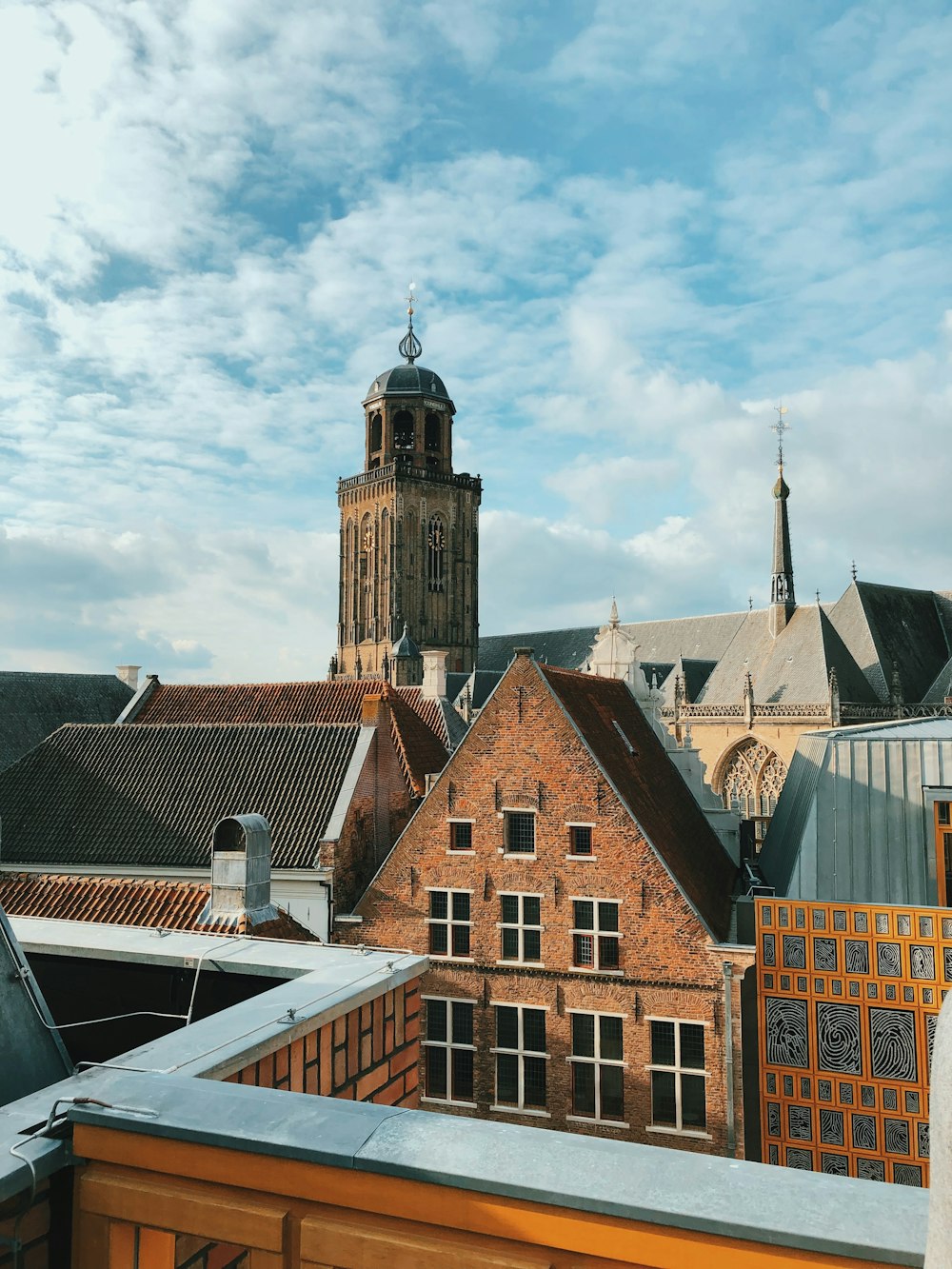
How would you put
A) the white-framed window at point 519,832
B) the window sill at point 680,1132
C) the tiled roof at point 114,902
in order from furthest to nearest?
1. the white-framed window at point 519,832
2. the window sill at point 680,1132
3. the tiled roof at point 114,902

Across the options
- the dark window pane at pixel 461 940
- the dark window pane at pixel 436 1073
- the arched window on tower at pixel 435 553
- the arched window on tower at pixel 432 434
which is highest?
the arched window on tower at pixel 432 434

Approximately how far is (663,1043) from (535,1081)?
2.26m

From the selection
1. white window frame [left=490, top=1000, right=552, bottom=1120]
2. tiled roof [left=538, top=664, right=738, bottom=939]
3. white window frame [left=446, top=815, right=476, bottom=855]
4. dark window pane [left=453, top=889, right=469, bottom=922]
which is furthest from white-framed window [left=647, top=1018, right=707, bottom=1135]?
white window frame [left=446, top=815, right=476, bottom=855]

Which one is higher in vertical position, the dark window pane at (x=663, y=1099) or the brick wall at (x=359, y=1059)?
the brick wall at (x=359, y=1059)

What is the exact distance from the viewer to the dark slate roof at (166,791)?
763 inches

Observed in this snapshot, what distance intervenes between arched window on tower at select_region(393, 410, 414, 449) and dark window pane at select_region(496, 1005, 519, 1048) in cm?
7447

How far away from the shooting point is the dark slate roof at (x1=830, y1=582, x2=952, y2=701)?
5081 cm

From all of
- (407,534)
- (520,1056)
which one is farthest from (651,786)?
(407,534)

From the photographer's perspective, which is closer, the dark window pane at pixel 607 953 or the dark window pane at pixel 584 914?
the dark window pane at pixel 607 953

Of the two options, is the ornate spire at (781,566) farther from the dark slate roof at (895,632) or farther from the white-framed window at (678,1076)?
the white-framed window at (678,1076)

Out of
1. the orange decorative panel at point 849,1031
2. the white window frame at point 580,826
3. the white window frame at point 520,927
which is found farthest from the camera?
the white window frame at point 520,927

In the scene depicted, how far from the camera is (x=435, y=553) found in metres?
88.8

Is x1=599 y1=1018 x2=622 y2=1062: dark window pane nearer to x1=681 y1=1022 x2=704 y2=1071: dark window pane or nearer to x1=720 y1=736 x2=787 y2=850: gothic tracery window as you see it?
x1=681 y1=1022 x2=704 y2=1071: dark window pane

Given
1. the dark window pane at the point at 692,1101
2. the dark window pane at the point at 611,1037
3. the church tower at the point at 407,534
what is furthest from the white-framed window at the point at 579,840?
the church tower at the point at 407,534
